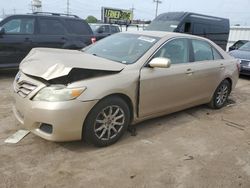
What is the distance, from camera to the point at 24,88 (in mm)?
3547

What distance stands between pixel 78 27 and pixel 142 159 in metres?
6.22

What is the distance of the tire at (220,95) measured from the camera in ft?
18.9

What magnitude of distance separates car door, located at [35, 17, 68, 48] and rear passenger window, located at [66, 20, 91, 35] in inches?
10.8

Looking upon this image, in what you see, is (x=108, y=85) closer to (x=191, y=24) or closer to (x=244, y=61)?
(x=244, y=61)

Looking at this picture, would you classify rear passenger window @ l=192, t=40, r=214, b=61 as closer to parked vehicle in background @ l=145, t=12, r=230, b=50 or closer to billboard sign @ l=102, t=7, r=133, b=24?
parked vehicle in background @ l=145, t=12, r=230, b=50

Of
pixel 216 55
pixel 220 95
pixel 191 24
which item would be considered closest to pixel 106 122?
pixel 216 55

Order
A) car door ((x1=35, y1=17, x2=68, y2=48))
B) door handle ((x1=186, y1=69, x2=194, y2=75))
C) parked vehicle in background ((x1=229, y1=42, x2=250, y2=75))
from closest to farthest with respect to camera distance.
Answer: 1. door handle ((x1=186, y1=69, x2=194, y2=75))
2. car door ((x1=35, y1=17, x2=68, y2=48))
3. parked vehicle in background ((x1=229, y1=42, x2=250, y2=75))

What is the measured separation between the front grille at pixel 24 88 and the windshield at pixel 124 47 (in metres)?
1.24

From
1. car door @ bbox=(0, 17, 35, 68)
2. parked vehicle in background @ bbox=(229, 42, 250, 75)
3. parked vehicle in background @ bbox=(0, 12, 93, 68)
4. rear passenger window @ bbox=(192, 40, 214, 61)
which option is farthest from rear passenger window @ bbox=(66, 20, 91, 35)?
parked vehicle in background @ bbox=(229, 42, 250, 75)

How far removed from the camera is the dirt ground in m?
3.05

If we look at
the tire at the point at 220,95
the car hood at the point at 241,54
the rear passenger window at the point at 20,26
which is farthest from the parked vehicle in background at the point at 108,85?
the car hood at the point at 241,54

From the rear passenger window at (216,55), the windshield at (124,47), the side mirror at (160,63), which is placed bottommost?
the rear passenger window at (216,55)

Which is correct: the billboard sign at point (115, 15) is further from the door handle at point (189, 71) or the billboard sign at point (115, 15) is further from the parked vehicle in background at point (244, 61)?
the door handle at point (189, 71)

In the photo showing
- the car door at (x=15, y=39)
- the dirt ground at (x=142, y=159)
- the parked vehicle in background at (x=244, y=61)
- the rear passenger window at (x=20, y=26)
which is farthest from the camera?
the parked vehicle in background at (x=244, y=61)
